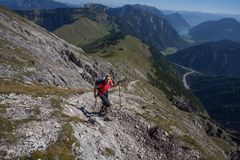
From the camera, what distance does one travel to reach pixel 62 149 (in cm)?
2406

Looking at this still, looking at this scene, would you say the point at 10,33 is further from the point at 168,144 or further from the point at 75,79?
the point at 168,144

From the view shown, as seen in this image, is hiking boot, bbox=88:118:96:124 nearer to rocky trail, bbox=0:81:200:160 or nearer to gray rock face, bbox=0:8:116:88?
rocky trail, bbox=0:81:200:160

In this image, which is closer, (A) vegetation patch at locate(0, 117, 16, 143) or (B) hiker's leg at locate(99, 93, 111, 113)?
(A) vegetation patch at locate(0, 117, 16, 143)

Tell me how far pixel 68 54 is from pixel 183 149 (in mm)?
90952

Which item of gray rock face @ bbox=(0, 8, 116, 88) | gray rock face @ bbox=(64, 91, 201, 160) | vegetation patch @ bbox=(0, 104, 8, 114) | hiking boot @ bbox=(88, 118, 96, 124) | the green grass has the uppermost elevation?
vegetation patch @ bbox=(0, 104, 8, 114)

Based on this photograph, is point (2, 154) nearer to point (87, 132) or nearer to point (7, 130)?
point (7, 130)

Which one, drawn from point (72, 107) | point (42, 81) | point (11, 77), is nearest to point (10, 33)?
point (42, 81)

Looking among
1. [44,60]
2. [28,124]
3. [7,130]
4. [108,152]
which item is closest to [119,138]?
[108,152]

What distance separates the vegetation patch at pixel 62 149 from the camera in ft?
73.5

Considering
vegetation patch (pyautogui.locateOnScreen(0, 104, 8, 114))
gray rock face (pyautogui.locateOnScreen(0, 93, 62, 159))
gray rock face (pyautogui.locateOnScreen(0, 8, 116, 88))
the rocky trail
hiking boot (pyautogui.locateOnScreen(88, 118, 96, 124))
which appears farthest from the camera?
gray rock face (pyautogui.locateOnScreen(0, 8, 116, 88))

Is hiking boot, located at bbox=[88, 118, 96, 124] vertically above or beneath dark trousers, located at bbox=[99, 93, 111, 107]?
beneath

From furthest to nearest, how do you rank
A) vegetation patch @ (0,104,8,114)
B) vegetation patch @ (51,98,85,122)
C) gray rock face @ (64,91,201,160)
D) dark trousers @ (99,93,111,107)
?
1. dark trousers @ (99,93,111,107)
2. vegetation patch @ (51,98,85,122)
3. vegetation patch @ (0,104,8,114)
4. gray rock face @ (64,91,201,160)

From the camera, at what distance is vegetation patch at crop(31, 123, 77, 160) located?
2241 cm

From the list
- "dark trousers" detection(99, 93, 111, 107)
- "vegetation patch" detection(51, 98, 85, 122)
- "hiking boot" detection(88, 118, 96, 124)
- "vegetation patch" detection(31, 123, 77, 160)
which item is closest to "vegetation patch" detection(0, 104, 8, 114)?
"vegetation patch" detection(51, 98, 85, 122)
